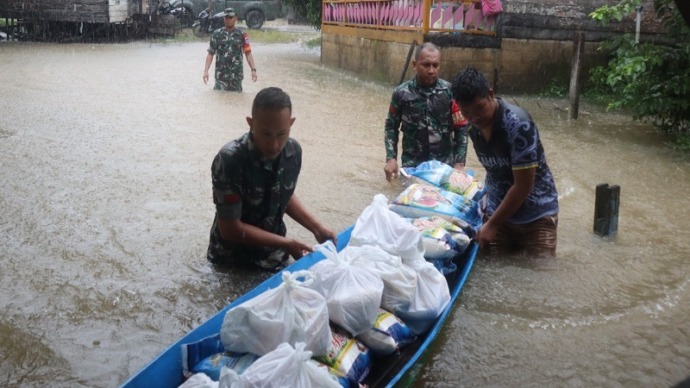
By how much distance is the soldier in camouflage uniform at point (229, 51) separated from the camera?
36.0 feet

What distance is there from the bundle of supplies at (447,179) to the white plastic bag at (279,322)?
2.00m

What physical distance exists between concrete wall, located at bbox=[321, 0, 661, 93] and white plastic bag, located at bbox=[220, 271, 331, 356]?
9540 mm

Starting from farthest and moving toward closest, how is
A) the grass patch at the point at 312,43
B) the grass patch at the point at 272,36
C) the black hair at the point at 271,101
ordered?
the grass patch at the point at 272,36 → the grass patch at the point at 312,43 → the black hair at the point at 271,101

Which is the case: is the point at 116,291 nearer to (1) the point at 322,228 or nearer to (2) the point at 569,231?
(1) the point at 322,228

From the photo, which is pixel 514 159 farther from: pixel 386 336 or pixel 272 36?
pixel 272 36

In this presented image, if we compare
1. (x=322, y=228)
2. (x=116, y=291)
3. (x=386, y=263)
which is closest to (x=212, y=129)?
(x=116, y=291)

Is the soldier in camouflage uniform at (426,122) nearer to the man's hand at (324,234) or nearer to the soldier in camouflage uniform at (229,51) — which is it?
the man's hand at (324,234)

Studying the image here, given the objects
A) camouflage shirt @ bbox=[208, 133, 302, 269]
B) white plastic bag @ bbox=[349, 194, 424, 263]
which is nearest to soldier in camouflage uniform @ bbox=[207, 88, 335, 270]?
camouflage shirt @ bbox=[208, 133, 302, 269]

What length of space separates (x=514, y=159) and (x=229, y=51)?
8207 mm

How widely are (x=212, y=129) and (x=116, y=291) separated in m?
4.92

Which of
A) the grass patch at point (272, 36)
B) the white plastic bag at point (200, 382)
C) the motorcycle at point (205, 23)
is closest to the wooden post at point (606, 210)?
the white plastic bag at point (200, 382)

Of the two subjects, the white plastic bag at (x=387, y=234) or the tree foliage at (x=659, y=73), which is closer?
the white plastic bag at (x=387, y=234)

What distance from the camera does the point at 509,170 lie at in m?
3.98

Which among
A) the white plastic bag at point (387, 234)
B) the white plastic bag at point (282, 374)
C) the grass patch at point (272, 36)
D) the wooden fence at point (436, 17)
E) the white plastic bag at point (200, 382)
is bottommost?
the white plastic bag at point (200, 382)
